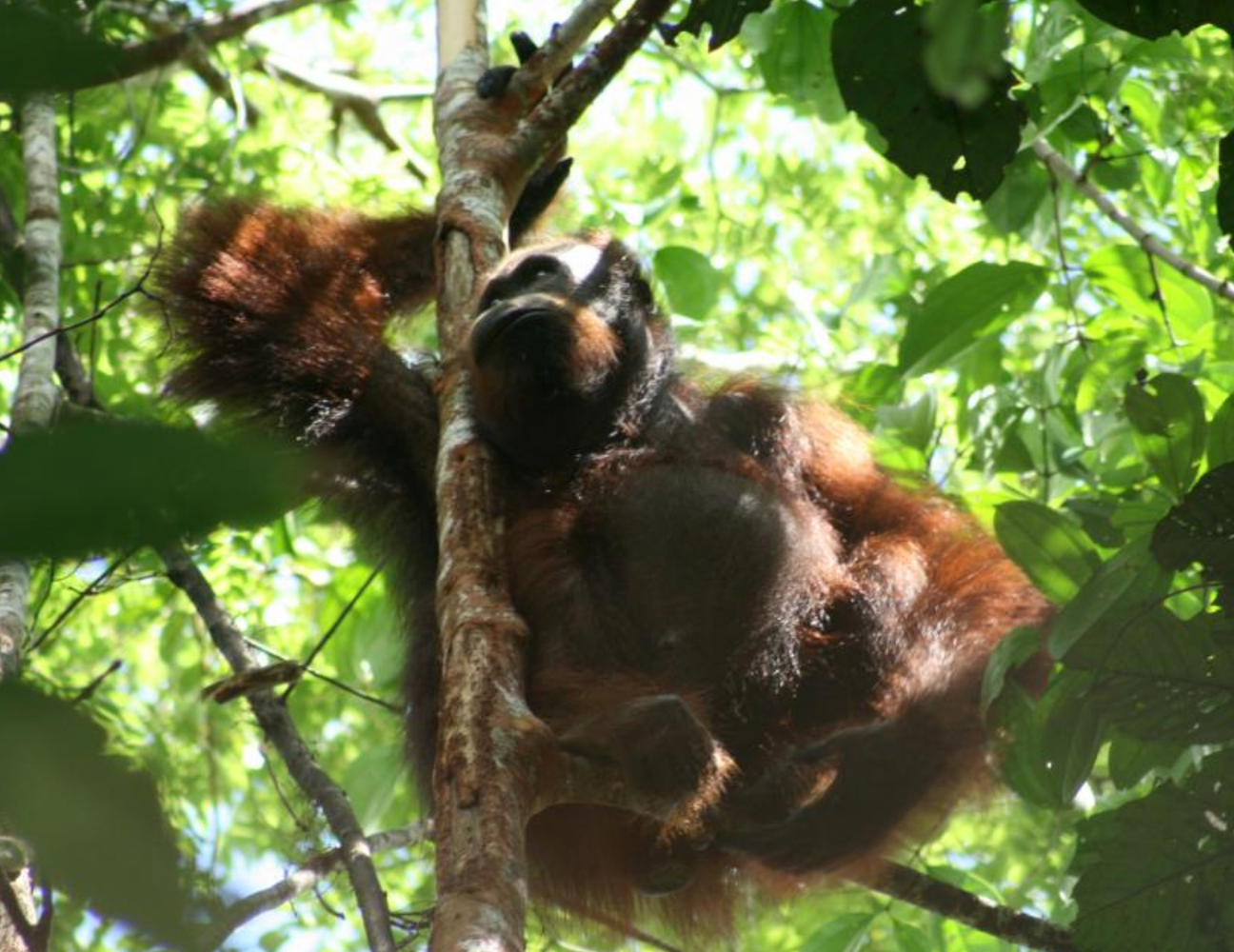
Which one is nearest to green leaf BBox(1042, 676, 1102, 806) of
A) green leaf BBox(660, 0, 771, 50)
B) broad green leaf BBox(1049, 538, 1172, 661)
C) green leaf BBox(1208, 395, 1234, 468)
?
broad green leaf BBox(1049, 538, 1172, 661)

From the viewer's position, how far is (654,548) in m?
4.08

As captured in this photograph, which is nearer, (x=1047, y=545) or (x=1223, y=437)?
(x=1223, y=437)

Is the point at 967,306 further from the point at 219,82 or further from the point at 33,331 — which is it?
the point at 219,82

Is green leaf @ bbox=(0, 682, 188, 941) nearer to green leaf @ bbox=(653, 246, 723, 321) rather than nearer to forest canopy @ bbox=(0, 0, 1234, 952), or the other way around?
forest canopy @ bbox=(0, 0, 1234, 952)

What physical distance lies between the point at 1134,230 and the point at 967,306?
22.9 inches

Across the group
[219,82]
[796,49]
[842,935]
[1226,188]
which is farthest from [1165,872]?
[219,82]

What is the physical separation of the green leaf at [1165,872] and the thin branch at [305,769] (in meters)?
1.28

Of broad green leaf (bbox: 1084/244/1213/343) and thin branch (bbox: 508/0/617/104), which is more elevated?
thin branch (bbox: 508/0/617/104)

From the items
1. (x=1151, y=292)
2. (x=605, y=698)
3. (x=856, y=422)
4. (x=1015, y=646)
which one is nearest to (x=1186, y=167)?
(x=1151, y=292)

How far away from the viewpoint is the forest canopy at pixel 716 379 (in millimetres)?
646

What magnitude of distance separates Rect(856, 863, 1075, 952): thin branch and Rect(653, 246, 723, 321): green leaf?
213cm

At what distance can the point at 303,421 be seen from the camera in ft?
14.3

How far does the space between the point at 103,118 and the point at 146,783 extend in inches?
261

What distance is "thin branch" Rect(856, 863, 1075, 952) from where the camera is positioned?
332cm
